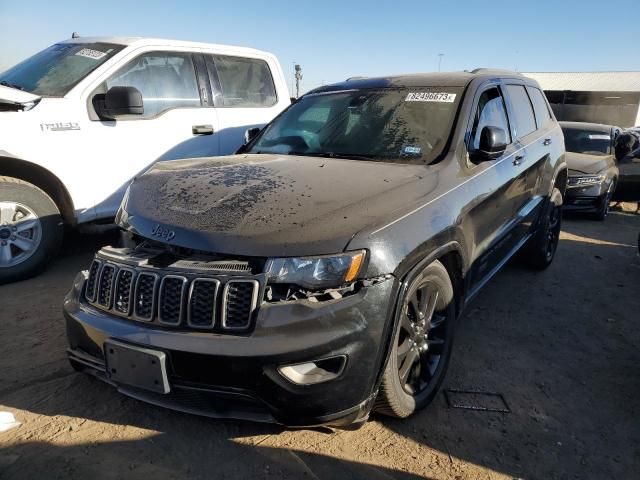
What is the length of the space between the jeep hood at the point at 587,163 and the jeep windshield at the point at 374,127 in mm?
5745

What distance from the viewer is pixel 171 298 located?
2137 mm

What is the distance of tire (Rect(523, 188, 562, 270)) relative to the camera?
4812 millimetres

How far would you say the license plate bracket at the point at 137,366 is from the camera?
205 centimetres

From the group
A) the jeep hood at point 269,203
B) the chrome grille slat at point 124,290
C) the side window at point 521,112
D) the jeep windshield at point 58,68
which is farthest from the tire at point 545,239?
the jeep windshield at point 58,68

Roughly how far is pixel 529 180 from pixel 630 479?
249cm

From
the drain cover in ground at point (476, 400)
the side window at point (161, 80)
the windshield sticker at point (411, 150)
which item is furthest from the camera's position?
the side window at point (161, 80)

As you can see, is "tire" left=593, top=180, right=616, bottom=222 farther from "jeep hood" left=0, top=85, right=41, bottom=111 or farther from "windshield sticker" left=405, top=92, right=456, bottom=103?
"jeep hood" left=0, top=85, right=41, bottom=111

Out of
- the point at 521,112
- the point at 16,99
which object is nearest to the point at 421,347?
the point at 521,112

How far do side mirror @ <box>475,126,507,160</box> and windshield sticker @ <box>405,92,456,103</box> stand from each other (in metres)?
0.36

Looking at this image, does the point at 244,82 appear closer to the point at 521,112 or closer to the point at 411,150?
the point at 521,112

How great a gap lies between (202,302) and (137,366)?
0.39 meters

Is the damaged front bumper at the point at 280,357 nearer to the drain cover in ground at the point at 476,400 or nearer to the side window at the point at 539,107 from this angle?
the drain cover in ground at the point at 476,400

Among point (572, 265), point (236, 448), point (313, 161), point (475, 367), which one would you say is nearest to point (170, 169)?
point (313, 161)

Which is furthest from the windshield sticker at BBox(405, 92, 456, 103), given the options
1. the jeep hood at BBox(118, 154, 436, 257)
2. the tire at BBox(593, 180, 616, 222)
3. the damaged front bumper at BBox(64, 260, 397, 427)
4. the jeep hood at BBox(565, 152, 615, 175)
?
the tire at BBox(593, 180, 616, 222)
